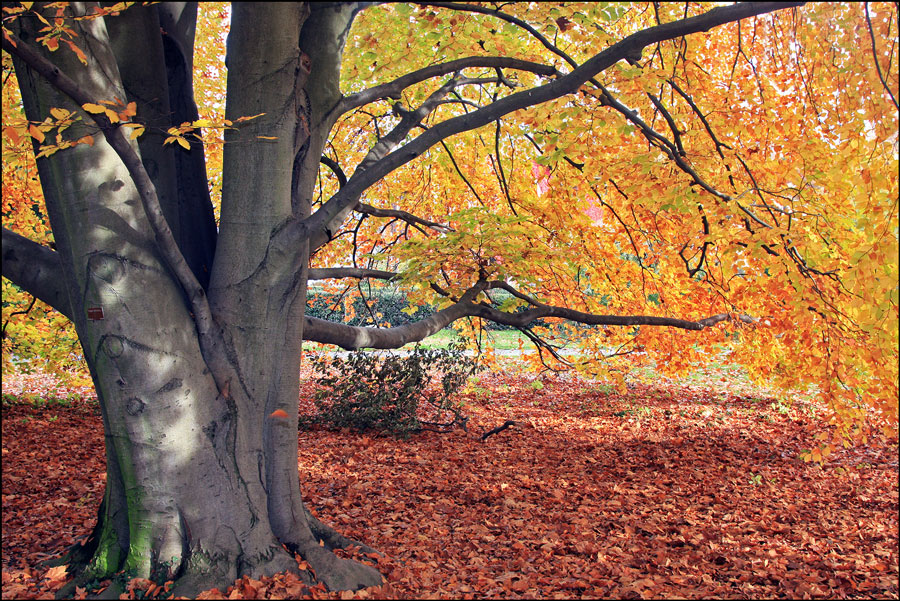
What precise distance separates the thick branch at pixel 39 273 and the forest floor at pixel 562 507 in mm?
1420

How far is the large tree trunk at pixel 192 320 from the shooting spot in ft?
8.70

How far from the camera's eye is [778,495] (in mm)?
5066

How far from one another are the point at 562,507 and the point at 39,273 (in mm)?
3969

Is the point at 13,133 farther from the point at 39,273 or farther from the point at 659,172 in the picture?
the point at 659,172

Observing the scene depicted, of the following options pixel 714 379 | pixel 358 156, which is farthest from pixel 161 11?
pixel 714 379

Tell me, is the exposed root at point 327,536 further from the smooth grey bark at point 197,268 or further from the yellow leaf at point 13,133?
the yellow leaf at point 13,133

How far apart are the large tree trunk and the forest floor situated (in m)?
0.26

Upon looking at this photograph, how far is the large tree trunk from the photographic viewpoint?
104 inches

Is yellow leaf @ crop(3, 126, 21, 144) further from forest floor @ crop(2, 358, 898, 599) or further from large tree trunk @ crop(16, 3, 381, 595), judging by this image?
forest floor @ crop(2, 358, 898, 599)

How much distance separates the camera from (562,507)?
468 cm

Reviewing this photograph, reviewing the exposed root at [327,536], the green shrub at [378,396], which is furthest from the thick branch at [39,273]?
the green shrub at [378,396]

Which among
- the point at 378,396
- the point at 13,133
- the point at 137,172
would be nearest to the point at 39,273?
the point at 13,133

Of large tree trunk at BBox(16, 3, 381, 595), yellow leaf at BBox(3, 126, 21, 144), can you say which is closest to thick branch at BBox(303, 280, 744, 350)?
large tree trunk at BBox(16, 3, 381, 595)

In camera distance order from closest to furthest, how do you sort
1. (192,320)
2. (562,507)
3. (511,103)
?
(192,320) → (511,103) → (562,507)
